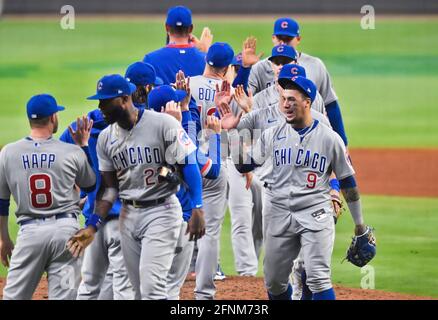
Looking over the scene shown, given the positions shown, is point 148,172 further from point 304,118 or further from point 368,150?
point 368,150

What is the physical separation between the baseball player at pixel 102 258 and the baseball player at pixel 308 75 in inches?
69.4

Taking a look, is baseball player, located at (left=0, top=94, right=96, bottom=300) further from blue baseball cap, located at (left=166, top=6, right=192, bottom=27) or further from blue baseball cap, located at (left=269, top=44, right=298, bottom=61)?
blue baseball cap, located at (left=166, top=6, right=192, bottom=27)

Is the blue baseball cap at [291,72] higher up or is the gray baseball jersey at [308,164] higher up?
the blue baseball cap at [291,72]

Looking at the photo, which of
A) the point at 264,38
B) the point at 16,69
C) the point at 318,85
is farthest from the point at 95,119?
the point at 264,38

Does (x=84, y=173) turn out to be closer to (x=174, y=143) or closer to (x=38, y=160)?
(x=38, y=160)

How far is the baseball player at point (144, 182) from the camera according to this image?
5797 millimetres

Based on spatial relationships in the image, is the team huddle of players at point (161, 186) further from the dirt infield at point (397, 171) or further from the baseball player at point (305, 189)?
the dirt infield at point (397, 171)

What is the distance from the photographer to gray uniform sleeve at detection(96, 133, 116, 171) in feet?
19.6

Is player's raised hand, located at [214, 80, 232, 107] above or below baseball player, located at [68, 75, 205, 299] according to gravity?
above

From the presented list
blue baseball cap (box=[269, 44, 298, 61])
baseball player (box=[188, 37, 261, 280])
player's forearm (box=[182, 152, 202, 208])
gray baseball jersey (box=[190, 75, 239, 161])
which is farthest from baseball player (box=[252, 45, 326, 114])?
player's forearm (box=[182, 152, 202, 208])

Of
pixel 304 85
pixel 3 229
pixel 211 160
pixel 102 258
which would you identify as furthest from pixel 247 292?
pixel 3 229

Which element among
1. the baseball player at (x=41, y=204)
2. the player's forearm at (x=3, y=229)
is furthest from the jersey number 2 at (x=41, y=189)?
the player's forearm at (x=3, y=229)

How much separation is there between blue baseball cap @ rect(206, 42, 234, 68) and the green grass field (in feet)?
7.10

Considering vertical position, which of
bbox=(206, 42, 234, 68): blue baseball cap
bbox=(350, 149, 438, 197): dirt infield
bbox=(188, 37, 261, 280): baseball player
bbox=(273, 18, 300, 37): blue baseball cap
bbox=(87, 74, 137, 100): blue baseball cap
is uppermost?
bbox=(273, 18, 300, 37): blue baseball cap
